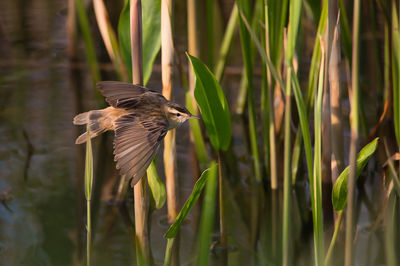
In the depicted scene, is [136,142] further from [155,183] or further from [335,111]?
[335,111]

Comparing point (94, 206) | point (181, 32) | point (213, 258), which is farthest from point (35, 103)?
point (213, 258)

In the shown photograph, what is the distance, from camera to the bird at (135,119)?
128 cm

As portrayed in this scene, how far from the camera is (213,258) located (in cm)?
188

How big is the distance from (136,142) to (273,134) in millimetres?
820

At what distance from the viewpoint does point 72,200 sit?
2.16 metres

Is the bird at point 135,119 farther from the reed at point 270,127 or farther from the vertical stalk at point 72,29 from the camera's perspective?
the vertical stalk at point 72,29

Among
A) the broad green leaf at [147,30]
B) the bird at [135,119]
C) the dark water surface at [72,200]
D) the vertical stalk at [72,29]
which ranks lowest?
the dark water surface at [72,200]

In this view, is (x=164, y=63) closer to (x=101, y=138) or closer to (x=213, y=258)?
(x=213, y=258)

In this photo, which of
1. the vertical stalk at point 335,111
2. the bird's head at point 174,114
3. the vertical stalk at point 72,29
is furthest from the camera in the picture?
the vertical stalk at point 72,29

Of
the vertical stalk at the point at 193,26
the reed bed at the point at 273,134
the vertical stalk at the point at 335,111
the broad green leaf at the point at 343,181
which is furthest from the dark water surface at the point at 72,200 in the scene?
the broad green leaf at the point at 343,181

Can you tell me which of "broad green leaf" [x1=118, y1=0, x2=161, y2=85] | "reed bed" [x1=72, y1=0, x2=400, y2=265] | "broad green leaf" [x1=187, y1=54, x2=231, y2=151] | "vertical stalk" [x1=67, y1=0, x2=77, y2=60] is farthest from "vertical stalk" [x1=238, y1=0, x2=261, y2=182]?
"vertical stalk" [x1=67, y1=0, x2=77, y2=60]

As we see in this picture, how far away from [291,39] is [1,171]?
53.2 inches

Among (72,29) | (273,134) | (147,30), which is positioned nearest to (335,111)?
(273,134)

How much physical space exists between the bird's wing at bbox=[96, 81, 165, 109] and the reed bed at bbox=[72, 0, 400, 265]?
0.11 meters
